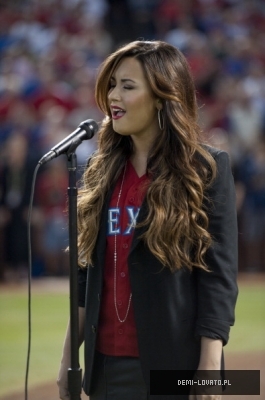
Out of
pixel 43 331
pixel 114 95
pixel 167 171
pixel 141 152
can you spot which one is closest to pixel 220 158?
pixel 167 171

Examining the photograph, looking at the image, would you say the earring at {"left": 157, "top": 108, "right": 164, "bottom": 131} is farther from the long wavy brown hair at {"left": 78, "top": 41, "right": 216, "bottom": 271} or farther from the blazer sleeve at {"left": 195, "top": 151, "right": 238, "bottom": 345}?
the blazer sleeve at {"left": 195, "top": 151, "right": 238, "bottom": 345}

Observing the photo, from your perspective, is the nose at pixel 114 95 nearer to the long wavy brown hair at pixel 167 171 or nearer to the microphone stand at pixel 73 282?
the long wavy brown hair at pixel 167 171

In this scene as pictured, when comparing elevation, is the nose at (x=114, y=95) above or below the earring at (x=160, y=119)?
above

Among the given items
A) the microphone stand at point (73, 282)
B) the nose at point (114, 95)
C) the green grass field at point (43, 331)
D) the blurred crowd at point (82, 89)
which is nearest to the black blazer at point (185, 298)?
the microphone stand at point (73, 282)

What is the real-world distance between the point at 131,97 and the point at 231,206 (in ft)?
1.70

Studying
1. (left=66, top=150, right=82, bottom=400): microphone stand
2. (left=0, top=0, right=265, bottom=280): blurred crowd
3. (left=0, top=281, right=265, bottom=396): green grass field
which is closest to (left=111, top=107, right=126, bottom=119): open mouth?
(left=66, top=150, right=82, bottom=400): microphone stand

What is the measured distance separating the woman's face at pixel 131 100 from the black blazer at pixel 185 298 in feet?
1.14

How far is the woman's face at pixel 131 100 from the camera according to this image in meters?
3.00

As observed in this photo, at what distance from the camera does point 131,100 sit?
9.83 ft

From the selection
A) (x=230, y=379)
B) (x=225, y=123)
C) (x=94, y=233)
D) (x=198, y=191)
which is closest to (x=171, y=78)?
(x=198, y=191)

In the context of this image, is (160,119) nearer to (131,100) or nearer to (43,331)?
(131,100)

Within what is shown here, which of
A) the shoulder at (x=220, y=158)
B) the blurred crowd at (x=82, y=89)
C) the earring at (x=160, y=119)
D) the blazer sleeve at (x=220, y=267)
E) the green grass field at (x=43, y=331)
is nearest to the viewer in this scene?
the blazer sleeve at (x=220, y=267)

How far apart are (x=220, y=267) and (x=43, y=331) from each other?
18.7 feet

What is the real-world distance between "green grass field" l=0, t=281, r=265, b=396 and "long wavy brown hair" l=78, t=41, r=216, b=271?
317cm
